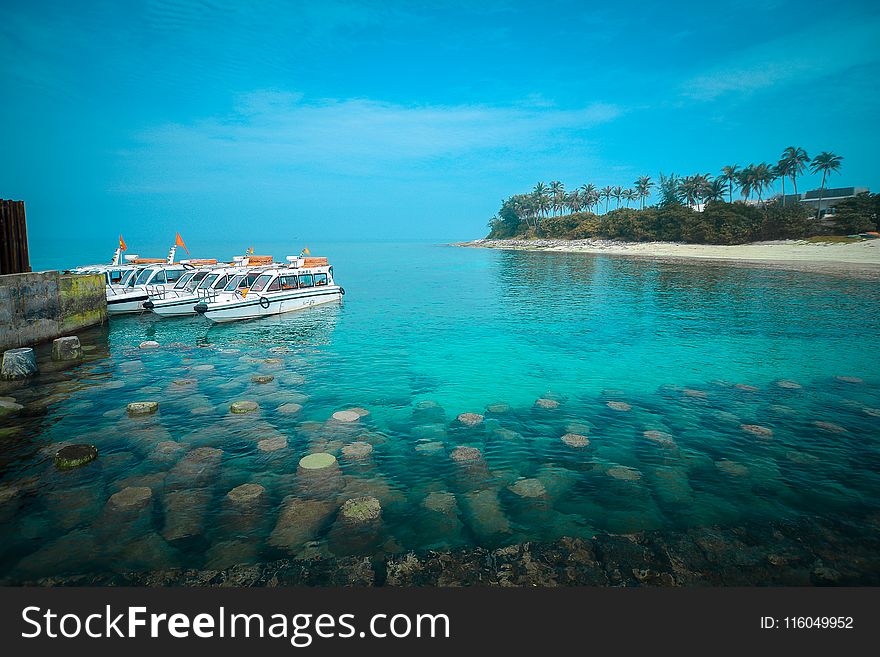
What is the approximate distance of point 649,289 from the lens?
39.6 m

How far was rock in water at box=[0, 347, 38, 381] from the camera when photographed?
45.9ft

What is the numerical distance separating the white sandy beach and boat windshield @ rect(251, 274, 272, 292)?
57862 mm

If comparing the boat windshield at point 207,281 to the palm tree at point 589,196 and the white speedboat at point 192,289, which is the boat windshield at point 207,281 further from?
the palm tree at point 589,196

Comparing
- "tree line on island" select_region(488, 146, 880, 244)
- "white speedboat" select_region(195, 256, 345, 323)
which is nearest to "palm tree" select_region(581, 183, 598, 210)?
"tree line on island" select_region(488, 146, 880, 244)

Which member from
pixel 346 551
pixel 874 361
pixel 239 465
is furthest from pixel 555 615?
pixel 874 361

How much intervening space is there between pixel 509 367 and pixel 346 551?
38.9 ft

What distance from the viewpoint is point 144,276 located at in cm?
2886

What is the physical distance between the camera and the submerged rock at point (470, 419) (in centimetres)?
1184

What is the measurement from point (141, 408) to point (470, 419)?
9.14 metres

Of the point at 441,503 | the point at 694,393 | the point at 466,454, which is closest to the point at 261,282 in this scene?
the point at 466,454

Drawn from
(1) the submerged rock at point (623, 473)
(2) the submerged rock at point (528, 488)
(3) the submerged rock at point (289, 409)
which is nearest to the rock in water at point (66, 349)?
(3) the submerged rock at point (289, 409)

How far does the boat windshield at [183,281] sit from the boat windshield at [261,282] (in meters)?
5.69

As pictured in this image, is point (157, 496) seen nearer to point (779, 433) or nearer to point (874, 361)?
point (779, 433)

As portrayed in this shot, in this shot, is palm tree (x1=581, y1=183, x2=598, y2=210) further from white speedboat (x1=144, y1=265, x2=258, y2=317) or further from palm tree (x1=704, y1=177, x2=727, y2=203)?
white speedboat (x1=144, y1=265, x2=258, y2=317)
